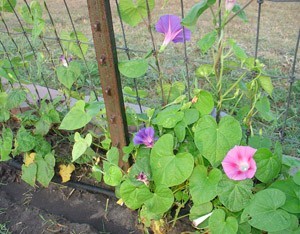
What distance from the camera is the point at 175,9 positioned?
161 inches

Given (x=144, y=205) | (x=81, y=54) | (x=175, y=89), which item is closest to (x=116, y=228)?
(x=144, y=205)

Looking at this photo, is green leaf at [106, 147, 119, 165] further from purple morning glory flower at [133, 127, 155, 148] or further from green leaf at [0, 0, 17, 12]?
green leaf at [0, 0, 17, 12]

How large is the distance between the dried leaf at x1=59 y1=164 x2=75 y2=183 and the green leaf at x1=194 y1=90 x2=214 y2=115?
30.0 inches

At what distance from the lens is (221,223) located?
47.7 inches

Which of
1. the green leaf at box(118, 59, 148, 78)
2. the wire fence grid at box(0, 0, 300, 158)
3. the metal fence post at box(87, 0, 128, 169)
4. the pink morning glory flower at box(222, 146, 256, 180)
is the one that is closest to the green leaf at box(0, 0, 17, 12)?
the wire fence grid at box(0, 0, 300, 158)

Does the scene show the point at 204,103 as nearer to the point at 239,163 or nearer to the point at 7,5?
the point at 239,163

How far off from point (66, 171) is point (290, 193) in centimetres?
100

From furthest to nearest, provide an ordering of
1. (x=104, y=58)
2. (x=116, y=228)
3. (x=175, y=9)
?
(x=175, y=9) < (x=116, y=228) < (x=104, y=58)

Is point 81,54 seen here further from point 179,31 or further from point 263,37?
point 263,37

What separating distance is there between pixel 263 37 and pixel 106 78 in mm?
2090

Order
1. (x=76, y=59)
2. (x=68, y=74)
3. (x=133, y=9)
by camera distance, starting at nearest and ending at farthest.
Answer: (x=133, y=9) → (x=68, y=74) → (x=76, y=59)

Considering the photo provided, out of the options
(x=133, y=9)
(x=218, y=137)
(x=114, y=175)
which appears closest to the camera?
(x=218, y=137)

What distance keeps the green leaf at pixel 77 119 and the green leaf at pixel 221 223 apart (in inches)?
21.4

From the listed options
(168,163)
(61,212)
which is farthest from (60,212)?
(168,163)
